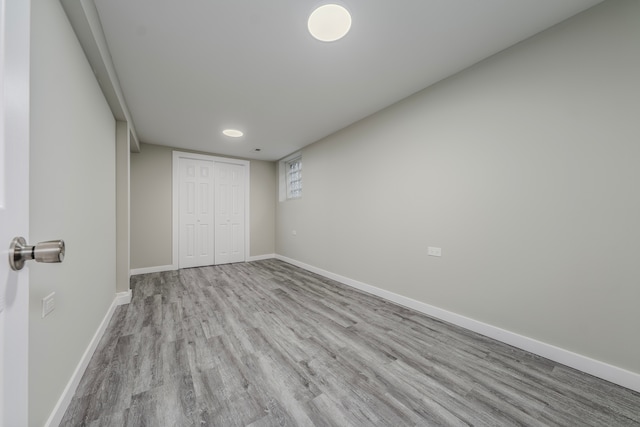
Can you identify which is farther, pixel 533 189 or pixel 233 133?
pixel 233 133

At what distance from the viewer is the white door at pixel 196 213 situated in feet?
15.4

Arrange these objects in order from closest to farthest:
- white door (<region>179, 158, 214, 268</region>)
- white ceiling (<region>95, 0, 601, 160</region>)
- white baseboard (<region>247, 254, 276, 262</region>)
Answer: white ceiling (<region>95, 0, 601, 160</region>), white door (<region>179, 158, 214, 268</region>), white baseboard (<region>247, 254, 276, 262</region>)

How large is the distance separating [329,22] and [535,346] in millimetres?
2941

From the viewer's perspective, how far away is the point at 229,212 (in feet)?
17.2

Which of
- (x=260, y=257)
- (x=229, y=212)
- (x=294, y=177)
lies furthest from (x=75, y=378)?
(x=294, y=177)

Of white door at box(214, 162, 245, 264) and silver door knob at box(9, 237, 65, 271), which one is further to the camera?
white door at box(214, 162, 245, 264)

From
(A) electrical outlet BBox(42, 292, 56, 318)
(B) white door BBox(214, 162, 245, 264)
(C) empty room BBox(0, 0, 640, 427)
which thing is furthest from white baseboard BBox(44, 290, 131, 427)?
(B) white door BBox(214, 162, 245, 264)

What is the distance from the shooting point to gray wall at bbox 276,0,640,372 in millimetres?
1544

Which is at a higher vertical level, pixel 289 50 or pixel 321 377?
pixel 289 50

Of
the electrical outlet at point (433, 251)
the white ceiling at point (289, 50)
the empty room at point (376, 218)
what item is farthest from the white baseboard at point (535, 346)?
the white ceiling at point (289, 50)

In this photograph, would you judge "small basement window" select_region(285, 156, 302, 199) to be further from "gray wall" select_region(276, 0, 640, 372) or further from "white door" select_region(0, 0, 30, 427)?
"white door" select_region(0, 0, 30, 427)

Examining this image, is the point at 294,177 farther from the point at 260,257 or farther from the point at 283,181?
the point at 260,257

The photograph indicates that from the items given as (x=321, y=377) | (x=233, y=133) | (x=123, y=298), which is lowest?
(x=321, y=377)

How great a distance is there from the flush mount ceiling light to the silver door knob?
1941 millimetres
